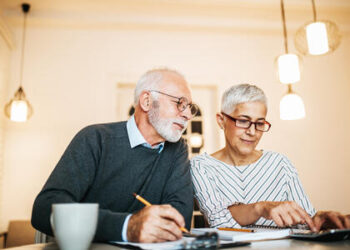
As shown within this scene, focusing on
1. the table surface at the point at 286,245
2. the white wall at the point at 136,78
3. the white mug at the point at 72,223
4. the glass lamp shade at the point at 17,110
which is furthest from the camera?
the white wall at the point at 136,78

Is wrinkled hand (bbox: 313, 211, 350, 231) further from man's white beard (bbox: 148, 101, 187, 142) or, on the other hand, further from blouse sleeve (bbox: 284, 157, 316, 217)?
man's white beard (bbox: 148, 101, 187, 142)

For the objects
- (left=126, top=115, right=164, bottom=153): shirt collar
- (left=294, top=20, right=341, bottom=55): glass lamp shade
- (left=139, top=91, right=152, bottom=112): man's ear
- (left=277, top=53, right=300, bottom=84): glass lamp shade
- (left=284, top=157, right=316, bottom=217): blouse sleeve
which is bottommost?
(left=284, top=157, right=316, bottom=217): blouse sleeve

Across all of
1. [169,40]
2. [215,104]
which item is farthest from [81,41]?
[215,104]

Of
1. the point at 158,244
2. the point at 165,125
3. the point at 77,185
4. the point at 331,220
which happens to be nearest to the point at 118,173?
the point at 77,185

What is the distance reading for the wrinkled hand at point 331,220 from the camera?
1000mm

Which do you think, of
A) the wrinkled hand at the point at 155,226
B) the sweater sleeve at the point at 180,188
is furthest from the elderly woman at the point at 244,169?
the wrinkled hand at the point at 155,226

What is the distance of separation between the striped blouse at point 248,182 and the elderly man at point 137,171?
112 mm

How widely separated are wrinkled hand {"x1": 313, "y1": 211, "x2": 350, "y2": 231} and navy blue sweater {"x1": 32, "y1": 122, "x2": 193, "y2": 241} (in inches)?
18.4

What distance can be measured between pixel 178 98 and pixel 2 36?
9.46ft

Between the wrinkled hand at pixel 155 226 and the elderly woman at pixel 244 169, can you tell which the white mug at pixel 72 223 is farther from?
the elderly woman at pixel 244 169

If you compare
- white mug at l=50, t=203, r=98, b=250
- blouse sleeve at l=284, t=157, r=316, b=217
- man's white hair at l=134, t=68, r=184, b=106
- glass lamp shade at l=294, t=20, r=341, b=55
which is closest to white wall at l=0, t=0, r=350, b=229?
glass lamp shade at l=294, t=20, r=341, b=55

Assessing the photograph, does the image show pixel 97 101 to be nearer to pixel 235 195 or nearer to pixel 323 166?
pixel 235 195

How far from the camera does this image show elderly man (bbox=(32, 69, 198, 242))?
88cm

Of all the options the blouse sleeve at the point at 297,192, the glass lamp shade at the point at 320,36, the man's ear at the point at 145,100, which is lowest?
the blouse sleeve at the point at 297,192
